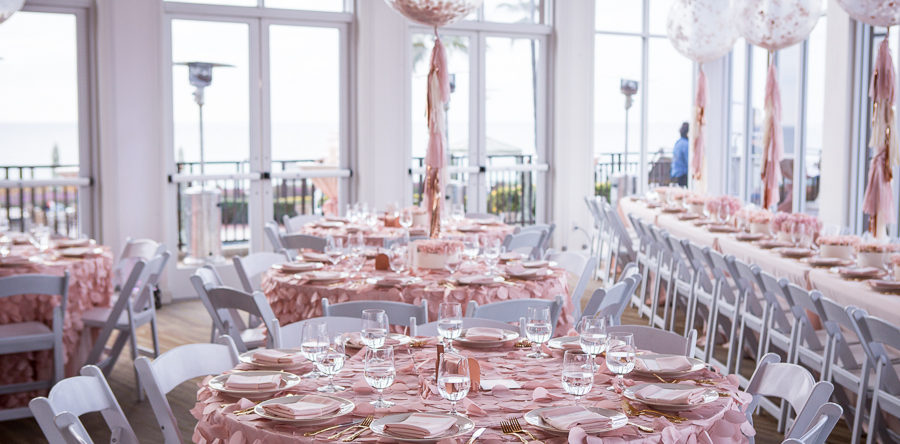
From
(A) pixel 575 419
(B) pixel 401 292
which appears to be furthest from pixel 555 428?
(B) pixel 401 292

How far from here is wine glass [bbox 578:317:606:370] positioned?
264 centimetres

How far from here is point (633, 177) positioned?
10.7 meters

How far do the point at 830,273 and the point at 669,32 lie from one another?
3.75m

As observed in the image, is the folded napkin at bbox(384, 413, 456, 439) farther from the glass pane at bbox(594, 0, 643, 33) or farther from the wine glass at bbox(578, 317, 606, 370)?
the glass pane at bbox(594, 0, 643, 33)

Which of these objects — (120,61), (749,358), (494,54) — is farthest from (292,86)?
(749,358)

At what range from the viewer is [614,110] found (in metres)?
10.6

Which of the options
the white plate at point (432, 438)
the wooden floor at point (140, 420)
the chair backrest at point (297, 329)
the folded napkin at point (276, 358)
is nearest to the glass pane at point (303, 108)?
the wooden floor at point (140, 420)

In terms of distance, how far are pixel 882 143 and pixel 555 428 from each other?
456 centimetres

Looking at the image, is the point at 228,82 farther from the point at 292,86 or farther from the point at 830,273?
the point at 830,273

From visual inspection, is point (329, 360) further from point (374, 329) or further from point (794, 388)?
point (794, 388)

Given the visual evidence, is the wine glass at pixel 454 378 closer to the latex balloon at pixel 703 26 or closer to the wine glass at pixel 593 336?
the wine glass at pixel 593 336

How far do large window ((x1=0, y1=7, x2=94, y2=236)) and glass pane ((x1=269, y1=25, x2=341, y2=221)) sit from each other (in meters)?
1.75

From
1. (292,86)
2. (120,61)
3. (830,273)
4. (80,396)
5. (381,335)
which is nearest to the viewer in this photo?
(80,396)

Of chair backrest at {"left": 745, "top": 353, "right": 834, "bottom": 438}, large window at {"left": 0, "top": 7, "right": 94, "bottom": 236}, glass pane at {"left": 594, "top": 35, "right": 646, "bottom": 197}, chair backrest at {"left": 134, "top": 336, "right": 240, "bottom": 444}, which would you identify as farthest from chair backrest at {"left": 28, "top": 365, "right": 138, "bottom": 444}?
glass pane at {"left": 594, "top": 35, "right": 646, "bottom": 197}
